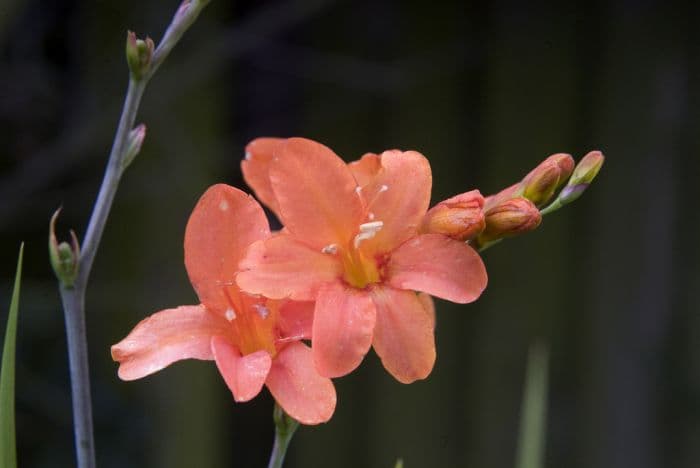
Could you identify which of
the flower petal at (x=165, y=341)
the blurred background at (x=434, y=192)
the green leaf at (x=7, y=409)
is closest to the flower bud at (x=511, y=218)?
the flower petal at (x=165, y=341)

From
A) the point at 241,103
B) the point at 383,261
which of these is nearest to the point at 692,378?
the point at 241,103

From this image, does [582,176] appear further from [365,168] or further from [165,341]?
[165,341]

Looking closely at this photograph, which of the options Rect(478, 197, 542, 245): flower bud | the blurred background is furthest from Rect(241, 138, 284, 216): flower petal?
the blurred background

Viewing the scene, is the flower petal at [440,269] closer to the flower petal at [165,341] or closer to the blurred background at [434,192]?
the flower petal at [165,341]

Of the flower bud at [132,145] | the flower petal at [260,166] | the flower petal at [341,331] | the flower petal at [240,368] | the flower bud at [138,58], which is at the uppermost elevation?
the flower bud at [138,58]

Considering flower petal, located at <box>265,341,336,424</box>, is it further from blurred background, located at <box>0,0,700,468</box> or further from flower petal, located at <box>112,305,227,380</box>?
blurred background, located at <box>0,0,700,468</box>

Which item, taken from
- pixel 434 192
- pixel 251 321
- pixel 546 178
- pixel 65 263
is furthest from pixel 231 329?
pixel 434 192

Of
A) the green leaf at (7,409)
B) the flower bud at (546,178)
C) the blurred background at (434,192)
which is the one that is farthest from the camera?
the blurred background at (434,192)

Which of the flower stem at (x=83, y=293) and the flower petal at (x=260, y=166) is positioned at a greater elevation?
the flower petal at (x=260, y=166)
